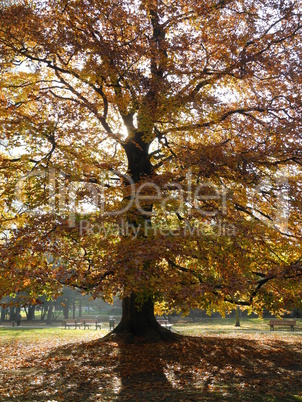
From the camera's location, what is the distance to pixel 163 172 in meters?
11.9

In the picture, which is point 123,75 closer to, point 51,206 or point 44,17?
point 44,17

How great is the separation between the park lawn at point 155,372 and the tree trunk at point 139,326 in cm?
59

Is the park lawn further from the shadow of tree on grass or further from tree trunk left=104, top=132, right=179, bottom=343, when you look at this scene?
tree trunk left=104, top=132, right=179, bottom=343

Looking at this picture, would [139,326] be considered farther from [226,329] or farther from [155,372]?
[226,329]

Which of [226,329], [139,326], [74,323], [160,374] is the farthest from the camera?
[74,323]

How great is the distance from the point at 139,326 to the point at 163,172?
5.80 meters

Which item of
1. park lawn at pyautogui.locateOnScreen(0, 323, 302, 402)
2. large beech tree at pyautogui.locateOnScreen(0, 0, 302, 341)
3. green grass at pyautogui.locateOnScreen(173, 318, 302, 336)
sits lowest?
green grass at pyautogui.locateOnScreen(173, 318, 302, 336)

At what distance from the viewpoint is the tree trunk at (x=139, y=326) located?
13766 mm

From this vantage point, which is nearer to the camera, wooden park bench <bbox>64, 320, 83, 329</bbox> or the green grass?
the green grass

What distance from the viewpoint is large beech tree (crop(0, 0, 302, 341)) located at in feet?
31.2

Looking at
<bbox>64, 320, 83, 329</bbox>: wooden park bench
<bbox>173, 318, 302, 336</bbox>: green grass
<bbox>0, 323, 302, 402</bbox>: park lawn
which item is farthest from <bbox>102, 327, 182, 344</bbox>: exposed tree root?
<bbox>64, 320, 83, 329</bbox>: wooden park bench

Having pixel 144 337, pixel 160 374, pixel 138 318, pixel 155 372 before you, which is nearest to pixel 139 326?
pixel 138 318

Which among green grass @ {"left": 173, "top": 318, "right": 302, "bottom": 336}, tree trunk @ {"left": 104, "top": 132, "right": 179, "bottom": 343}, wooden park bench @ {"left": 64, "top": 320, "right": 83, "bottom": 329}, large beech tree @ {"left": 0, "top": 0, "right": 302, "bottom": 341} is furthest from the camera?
wooden park bench @ {"left": 64, "top": 320, "right": 83, "bottom": 329}

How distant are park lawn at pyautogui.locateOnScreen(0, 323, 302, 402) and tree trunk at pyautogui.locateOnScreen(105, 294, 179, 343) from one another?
1.95ft
